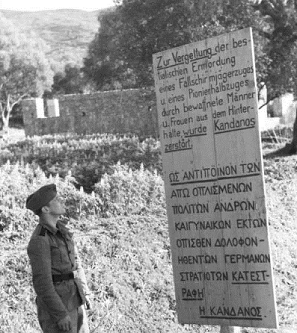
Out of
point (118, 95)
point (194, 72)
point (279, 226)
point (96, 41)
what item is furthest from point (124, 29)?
point (96, 41)

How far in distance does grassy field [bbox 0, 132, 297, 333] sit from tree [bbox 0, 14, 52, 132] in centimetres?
4943

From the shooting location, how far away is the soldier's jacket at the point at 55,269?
4934 millimetres

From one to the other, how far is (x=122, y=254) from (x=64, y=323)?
10.2ft

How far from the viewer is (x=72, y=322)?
204 inches

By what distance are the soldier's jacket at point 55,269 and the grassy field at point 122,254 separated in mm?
1259

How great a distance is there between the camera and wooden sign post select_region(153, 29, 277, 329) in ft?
17.5

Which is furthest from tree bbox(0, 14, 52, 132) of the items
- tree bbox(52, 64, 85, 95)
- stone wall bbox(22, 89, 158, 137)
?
stone wall bbox(22, 89, 158, 137)

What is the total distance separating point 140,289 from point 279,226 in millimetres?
3876

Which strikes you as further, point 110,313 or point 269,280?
point 110,313

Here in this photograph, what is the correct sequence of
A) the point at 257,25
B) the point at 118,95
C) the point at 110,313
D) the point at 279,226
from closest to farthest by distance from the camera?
the point at 110,313 → the point at 279,226 → the point at 257,25 → the point at 118,95

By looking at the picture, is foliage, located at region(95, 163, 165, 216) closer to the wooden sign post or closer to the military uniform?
the wooden sign post

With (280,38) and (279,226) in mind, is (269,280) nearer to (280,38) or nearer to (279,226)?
(279,226)

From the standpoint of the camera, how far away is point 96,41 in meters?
Result: 58.6

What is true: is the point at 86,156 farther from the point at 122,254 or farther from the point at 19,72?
the point at 19,72
